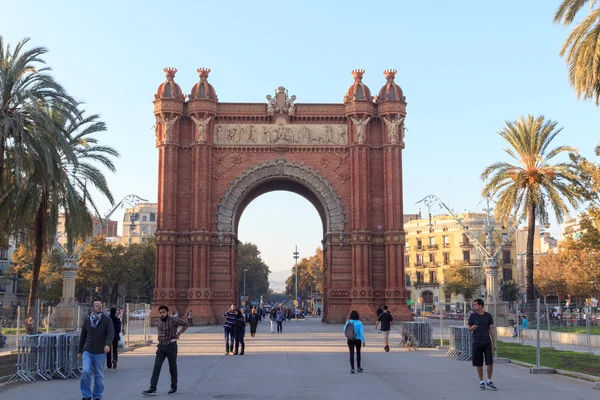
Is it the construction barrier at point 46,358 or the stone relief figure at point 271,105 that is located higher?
the stone relief figure at point 271,105

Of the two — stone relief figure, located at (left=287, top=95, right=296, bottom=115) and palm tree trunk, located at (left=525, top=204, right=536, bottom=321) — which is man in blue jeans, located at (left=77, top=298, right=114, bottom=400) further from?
stone relief figure, located at (left=287, top=95, right=296, bottom=115)

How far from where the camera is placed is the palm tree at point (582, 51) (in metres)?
18.7

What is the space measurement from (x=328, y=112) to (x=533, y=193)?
14.5 metres

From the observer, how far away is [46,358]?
14523 mm

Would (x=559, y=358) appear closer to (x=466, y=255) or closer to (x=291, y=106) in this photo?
(x=291, y=106)

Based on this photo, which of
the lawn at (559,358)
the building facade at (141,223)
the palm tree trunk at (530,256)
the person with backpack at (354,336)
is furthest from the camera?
the building facade at (141,223)

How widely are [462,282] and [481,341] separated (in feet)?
197

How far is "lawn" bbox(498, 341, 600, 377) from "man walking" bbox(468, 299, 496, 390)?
3.20 metres

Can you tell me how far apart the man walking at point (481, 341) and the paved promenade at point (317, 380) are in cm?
36

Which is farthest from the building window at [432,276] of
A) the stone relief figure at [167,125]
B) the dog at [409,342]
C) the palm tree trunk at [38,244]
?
the palm tree trunk at [38,244]

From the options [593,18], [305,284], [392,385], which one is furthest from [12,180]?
[305,284]

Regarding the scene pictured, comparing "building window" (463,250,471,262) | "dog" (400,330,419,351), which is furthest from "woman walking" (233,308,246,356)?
"building window" (463,250,471,262)

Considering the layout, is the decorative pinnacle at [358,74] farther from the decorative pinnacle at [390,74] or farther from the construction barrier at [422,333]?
the construction barrier at [422,333]

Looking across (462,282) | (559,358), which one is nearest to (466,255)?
(462,282)
